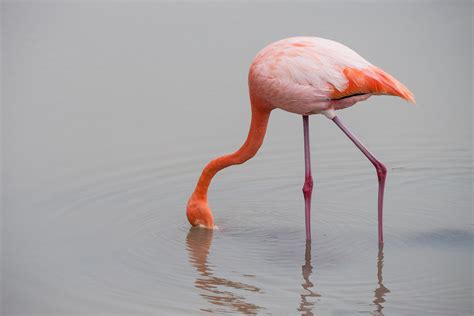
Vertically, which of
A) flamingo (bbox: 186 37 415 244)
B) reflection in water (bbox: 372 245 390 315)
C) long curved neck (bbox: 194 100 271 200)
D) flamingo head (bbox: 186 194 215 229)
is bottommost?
reflection in water (bbox: 372 245 390 315)

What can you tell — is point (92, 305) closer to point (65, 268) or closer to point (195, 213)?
point (65, 268)

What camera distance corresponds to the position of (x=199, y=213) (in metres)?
7.25

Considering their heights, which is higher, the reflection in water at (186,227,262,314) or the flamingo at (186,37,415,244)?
the flamingo at (186,37,415,244)

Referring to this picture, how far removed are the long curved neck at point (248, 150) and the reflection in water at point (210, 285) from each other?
42 cm

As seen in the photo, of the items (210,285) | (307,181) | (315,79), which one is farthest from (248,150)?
(210,285)

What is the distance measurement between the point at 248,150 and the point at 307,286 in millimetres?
1398

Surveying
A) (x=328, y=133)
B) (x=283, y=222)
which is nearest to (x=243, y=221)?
(x=283, y=222)

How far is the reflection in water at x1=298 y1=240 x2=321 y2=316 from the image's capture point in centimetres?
576

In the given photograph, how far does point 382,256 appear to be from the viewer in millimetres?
6609

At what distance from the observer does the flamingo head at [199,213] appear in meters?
7.25

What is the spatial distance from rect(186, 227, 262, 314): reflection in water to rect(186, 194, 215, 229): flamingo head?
0.16m

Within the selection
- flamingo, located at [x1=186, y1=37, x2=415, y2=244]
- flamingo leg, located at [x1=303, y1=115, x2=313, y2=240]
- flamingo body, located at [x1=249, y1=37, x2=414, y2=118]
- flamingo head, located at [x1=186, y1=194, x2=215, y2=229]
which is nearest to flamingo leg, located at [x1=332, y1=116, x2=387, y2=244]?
flamingo, located at [x1=186, y1=37, x2=415, y2=244]

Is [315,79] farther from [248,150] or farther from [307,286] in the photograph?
[307,286]

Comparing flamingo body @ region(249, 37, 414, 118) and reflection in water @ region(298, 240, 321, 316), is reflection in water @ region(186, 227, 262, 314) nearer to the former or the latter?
reflection in water @ region(298, 240, 321, 316)
